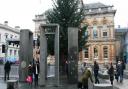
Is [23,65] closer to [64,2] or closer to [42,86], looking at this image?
[42,86]

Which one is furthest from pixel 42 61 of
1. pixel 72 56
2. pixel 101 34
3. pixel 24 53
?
pixel 101 34

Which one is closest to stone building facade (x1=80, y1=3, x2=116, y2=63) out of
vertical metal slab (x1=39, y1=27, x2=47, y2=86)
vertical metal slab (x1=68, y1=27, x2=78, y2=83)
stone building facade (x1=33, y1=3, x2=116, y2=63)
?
stone building facade (x1=33, y1=3, x2=116, y2=63)

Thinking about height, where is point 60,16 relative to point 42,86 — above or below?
above

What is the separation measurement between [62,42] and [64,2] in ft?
17.4

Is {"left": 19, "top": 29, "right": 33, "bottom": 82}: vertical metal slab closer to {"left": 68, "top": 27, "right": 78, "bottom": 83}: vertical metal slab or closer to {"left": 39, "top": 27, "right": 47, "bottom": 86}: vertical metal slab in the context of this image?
{"left": 39, "top": 27, "right": 47, "bottom": 86}: vertical metal slab

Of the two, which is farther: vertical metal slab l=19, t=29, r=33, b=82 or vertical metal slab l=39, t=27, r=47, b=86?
vertical metal slab l=19, t=29, r=33, b=82

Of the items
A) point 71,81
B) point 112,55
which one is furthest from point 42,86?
point 112,55

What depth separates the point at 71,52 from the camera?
2672 centimetres

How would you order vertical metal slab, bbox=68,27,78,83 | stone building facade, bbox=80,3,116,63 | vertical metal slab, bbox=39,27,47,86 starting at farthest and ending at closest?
stone building facade, bbox=80,3,116,63 < vertical metal slab, bbox=68,27,78,83 < vertical metal slab, bbox=39,27,47,86

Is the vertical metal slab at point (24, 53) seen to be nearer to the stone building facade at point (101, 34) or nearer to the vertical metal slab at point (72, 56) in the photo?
the vertical metal slab at point (72, 56)

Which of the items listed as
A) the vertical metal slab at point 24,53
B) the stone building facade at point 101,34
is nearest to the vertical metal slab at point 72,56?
the vertical metal slab at point 24,53

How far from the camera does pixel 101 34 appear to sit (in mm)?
92188

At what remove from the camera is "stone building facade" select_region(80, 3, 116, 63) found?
8988 centimetres

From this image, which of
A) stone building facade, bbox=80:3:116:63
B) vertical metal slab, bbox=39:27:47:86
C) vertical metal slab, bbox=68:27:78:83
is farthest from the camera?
stone building facade, bbox=80:3:116:63
